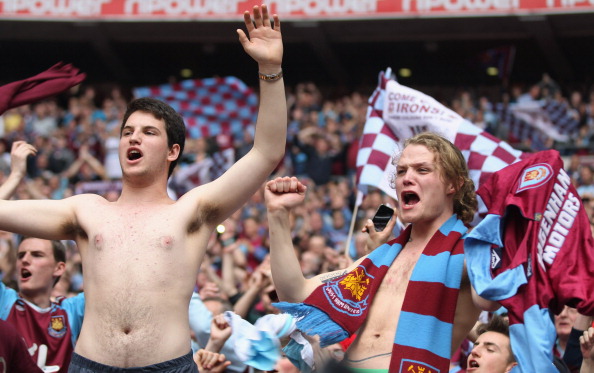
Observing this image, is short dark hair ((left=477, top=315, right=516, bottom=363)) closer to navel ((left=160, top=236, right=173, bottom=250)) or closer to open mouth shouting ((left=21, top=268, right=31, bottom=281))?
navel ((left=160, top=236, right=173, bottom=250))

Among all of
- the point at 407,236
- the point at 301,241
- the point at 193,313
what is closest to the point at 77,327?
the point at 193,313

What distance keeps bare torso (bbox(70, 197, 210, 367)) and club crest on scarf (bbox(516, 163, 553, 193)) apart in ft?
3.99

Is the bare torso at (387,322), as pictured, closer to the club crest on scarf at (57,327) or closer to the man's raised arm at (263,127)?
the man's raised arm at (263,127)

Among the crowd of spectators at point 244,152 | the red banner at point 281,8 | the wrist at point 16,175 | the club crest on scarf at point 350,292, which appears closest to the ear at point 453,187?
the club crest on scarf at point 350,292

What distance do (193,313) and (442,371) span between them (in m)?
1.90

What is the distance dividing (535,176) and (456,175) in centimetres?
32

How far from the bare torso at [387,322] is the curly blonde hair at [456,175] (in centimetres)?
26

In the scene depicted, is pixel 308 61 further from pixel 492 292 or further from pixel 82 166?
pixel 492 292

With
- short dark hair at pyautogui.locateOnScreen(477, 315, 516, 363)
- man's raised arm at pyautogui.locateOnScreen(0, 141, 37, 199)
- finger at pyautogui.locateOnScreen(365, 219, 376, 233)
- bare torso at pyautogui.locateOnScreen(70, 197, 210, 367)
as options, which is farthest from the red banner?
bare torso at pyautogui.locateOnScreen(70, 197, 210, 367)

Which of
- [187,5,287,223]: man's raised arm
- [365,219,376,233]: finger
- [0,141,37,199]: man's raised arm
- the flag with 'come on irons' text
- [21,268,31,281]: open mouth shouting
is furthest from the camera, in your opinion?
the flag with 'come on irons' text

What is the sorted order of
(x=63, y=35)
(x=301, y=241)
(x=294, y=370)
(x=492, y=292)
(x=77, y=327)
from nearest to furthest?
1. (x=492, y=292)
2. (x=294, y=370)
3. (x=77, y=327)
4. (x=301, y=241)
5. (x=63, y=35)

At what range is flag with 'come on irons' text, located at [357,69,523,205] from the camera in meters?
6.16

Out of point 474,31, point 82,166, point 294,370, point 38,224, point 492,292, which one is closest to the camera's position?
point 492,292

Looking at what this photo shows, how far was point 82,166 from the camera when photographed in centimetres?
1325
